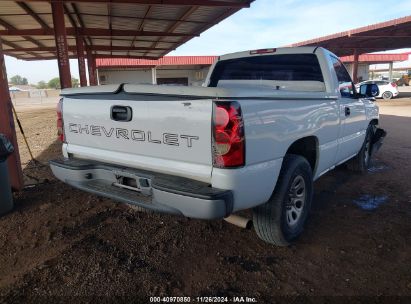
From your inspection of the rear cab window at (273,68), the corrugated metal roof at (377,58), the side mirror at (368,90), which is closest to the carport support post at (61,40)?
the rear cab window at (273,68)

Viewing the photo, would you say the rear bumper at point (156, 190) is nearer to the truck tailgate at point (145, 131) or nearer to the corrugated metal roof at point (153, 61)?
the truck tailgate at point (145, 131)

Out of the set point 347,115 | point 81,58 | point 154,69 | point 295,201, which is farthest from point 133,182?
point 154,69

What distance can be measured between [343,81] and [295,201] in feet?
6.73

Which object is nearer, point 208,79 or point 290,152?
point 290,152

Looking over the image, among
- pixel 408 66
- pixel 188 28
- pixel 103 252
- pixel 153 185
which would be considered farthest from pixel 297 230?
pixel 408 66

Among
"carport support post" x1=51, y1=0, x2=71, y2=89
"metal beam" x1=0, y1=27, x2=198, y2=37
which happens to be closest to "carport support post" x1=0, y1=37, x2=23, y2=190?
"carport support post" x1=51, y1=0, x2=71, y2=89

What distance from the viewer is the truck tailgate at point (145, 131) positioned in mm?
2623

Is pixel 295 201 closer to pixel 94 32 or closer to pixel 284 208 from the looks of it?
pixel 284 208

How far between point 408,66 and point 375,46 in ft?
170

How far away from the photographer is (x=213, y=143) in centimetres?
255

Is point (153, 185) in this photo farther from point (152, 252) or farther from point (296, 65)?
point (296, 65)

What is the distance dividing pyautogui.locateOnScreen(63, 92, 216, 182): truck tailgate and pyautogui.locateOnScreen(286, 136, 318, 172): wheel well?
4.01 feet

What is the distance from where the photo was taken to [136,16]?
1177 centimetres

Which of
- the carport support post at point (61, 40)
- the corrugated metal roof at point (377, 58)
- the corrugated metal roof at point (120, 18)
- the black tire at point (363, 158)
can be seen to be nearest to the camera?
the black tire at point (363, 158)
